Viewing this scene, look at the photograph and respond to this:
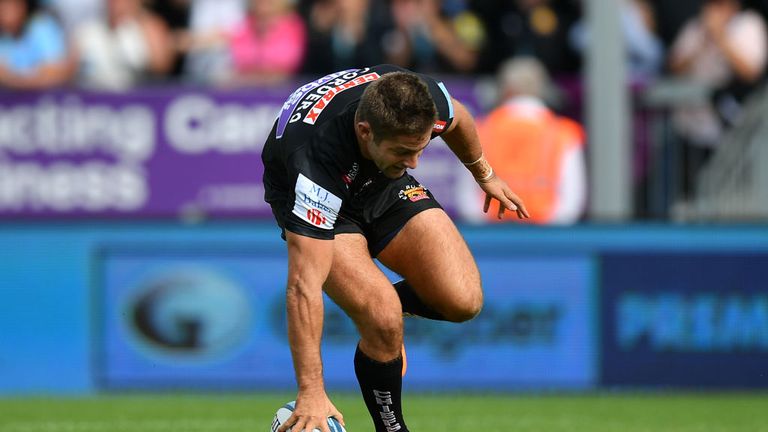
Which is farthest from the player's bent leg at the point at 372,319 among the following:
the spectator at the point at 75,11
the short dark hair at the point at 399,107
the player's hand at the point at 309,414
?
the spectator at the point at 75,11

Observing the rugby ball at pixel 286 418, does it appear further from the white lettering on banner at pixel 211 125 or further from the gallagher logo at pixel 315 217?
the white lettering on banner at pixel 211 125

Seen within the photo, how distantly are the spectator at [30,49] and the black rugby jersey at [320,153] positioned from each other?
20.7 ft

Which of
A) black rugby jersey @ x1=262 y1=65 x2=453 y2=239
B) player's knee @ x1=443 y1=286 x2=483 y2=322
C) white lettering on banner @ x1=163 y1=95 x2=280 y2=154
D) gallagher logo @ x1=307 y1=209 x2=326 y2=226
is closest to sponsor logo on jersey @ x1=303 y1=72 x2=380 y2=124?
black rugby jersey @ x1=262 y1=65 x2=453 y2=239

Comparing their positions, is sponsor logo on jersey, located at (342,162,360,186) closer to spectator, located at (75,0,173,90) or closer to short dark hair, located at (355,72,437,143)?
short dark hair, located at (355,72,437,143)

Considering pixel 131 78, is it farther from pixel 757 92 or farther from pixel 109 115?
pixel 757 92

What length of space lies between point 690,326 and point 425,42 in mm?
3938

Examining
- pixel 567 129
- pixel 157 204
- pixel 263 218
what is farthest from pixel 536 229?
pixel 157 204

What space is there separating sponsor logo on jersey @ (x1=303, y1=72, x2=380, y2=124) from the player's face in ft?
1.10

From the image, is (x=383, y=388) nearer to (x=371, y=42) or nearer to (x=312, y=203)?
(x=312, y=203)

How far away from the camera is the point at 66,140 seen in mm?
12422

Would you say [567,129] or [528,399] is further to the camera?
[567,129]

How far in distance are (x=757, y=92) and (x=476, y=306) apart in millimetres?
6202

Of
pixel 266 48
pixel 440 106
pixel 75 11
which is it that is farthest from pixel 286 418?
pixel 75 11

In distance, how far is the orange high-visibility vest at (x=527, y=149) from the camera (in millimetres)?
11531
